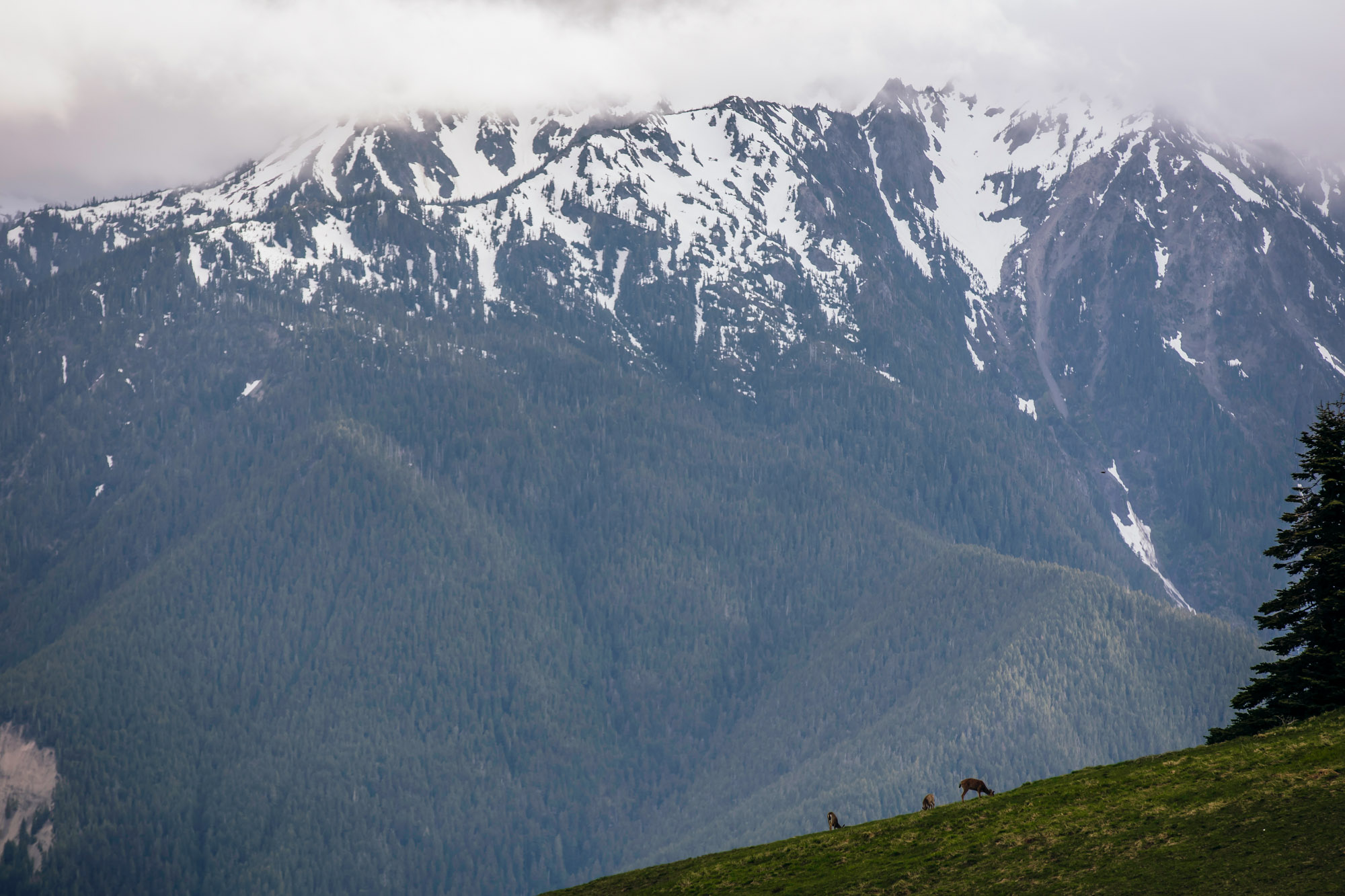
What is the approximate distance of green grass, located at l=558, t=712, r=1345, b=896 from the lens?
68.9 metres

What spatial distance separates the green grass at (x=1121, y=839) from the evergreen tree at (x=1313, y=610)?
4.15m

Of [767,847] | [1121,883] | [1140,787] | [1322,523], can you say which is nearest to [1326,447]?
[1322,523]

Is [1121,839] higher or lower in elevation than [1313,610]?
lower

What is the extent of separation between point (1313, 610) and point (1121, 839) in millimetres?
24994

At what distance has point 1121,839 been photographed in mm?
76125

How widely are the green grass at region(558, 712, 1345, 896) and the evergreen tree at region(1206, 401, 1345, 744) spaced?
4.15 m

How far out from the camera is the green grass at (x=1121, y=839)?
226ft

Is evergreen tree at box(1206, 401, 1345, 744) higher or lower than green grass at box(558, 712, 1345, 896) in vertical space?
higher

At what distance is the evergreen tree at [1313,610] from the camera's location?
88750 mm

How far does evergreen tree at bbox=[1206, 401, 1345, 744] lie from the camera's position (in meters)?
88.8

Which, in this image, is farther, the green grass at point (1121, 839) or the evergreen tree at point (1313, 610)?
the evergreen tree at point (1313, 610)

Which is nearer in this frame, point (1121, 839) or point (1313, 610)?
point (1121, 839)

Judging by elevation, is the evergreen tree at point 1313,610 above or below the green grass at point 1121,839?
above

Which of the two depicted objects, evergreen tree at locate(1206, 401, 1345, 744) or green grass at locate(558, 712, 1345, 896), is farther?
evergreen tree at locate(1206, 401, 1345, 744)
